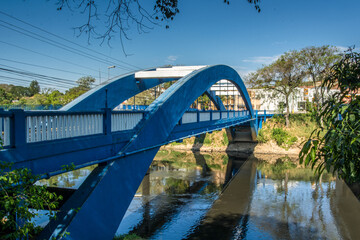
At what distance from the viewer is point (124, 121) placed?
7.29 metres

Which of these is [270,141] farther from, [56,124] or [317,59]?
[56,124]

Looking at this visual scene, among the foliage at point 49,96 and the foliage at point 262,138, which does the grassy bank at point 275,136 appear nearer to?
the foliage at point 262,138

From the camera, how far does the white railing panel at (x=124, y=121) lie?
693 cm

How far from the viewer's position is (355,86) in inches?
130

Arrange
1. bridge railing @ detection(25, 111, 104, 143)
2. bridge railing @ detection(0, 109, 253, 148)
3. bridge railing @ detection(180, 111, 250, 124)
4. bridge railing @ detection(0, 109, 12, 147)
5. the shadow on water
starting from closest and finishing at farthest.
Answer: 1. bridge railing @ detection(0, 109, 12, 147)
2. bridge railing @ detection(0, 109, 253, 148)
3. bridge railing @ detection(25, 111, 104, 143)
4. the shadow on water
5. bridge railing @ detection(180, 111, 250, 124)

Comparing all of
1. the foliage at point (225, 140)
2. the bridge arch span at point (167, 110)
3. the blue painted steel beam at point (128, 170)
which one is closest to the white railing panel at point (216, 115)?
the bridge arch span at point (167, 110)

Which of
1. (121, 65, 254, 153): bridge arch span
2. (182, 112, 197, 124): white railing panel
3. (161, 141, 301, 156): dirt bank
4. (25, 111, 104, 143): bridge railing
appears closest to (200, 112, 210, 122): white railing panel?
(182, 112, 197, 124): white railing panel

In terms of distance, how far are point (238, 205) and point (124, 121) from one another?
25.0 ft

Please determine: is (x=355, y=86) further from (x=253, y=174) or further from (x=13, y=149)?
(x=253, y=174)

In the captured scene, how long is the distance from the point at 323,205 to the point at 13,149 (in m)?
12.0

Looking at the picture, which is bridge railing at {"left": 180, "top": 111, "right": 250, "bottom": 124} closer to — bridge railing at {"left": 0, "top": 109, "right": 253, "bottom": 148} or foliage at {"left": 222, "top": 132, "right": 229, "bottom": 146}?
bridge railing at {"left": 0, "top": 109, "right": 253, "bottom": 148}

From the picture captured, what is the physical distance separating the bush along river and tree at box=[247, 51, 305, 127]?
10.7 metres

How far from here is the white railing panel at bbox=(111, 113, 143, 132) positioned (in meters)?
6.93

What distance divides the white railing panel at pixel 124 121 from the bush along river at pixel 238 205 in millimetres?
2884
